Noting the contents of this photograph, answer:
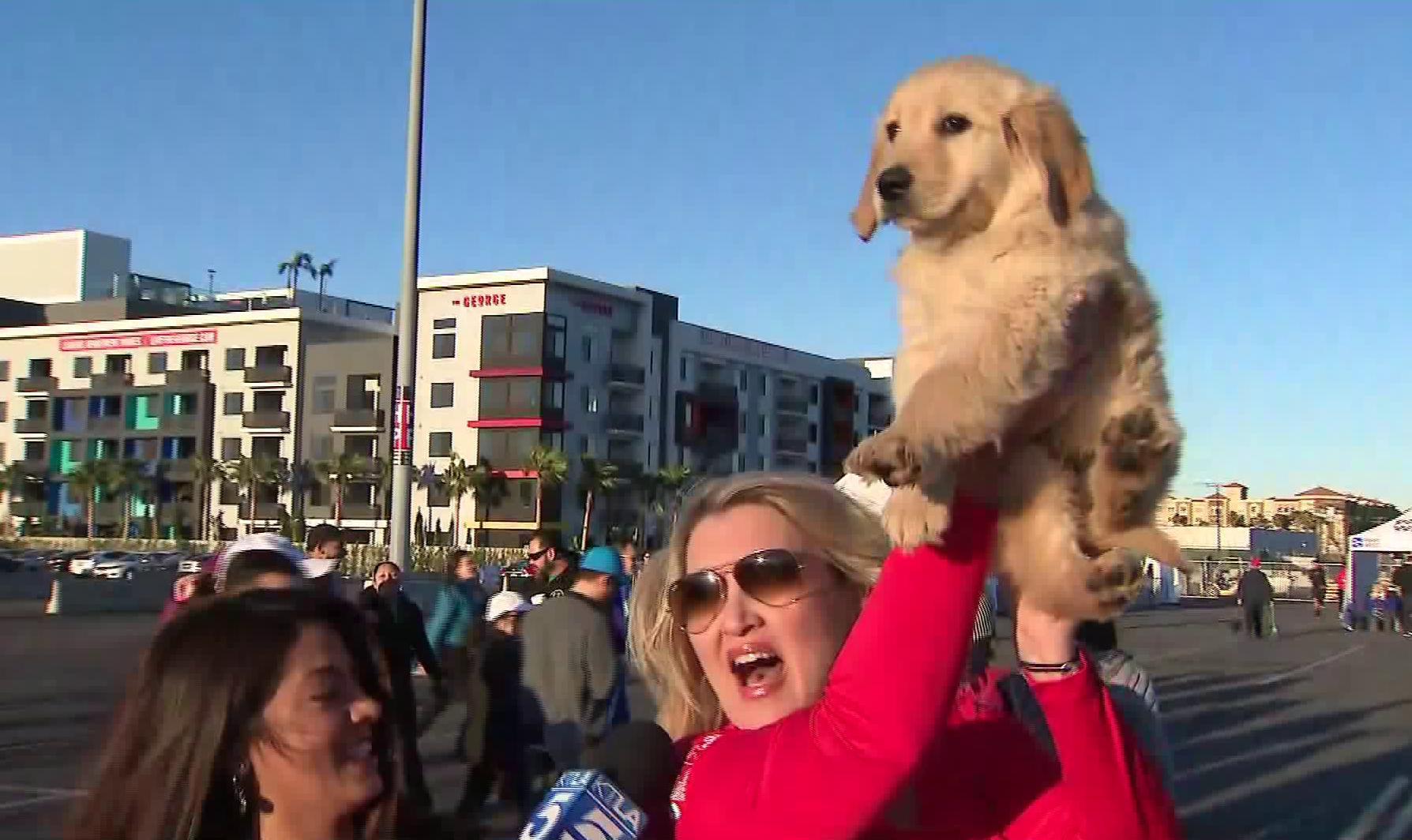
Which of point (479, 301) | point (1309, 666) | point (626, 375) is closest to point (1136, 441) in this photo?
point (1309, 666)

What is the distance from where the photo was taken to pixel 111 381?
83.0 m

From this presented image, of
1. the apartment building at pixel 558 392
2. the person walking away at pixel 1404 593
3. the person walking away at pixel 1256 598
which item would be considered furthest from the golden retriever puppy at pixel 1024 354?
the apartment building at pixel 558 392

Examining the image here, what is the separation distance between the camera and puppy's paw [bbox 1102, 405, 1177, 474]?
170 centimetres

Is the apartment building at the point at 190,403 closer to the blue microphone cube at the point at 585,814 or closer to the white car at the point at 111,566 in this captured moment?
the white car at the point at 111,566

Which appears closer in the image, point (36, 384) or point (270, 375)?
point (270, 375)

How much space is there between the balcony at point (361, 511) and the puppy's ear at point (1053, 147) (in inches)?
2931

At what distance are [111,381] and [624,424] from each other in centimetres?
3348

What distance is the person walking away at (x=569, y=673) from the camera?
8.30 m

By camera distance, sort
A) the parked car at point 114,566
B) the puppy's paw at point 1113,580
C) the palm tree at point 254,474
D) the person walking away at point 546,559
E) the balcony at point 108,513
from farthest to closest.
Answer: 1. the balcony at point 108,513
2. the palm tree at point 254,474
3. the parked car at point 114,566
4. the person walking away at point 546,559
5. the puppy's paw at point 1113,580

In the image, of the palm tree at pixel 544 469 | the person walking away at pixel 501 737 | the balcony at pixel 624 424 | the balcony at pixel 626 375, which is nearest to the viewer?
the person walking away at pixel 501 737

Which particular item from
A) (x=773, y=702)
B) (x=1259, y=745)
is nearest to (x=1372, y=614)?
(x=1259, y=745)

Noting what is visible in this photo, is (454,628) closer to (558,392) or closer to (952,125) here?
(952,125)

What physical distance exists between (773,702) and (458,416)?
71.7 meters

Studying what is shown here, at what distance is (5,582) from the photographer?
147 ft
